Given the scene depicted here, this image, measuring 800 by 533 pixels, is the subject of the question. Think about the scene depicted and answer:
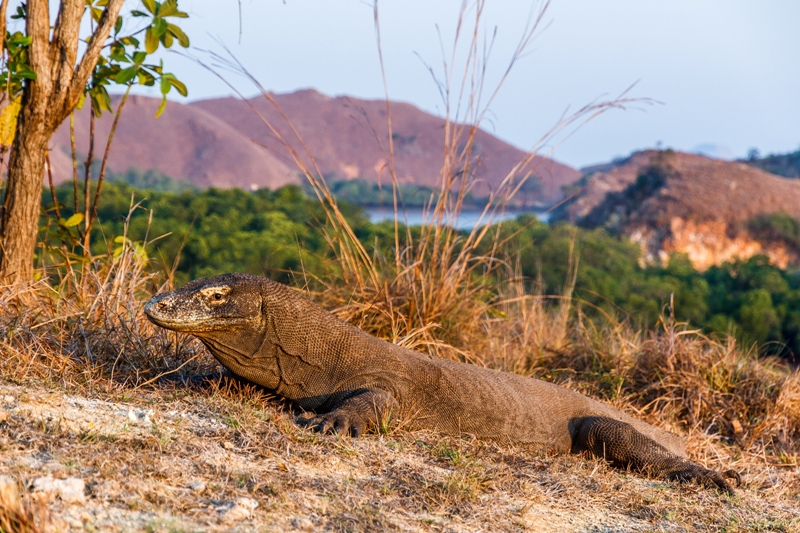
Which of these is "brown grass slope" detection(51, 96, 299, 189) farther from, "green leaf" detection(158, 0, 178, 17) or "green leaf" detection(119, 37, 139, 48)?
"green leaf" detection(158, 0, 178, 17)

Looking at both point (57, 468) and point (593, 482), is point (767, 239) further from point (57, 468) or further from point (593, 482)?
point (57, 468)

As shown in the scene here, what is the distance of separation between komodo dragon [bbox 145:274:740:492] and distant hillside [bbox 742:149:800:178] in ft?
141

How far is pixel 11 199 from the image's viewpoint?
15.2 feet

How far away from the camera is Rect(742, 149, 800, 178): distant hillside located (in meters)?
42.8

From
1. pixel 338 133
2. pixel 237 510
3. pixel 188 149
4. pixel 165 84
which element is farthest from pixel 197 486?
pixel 338 133

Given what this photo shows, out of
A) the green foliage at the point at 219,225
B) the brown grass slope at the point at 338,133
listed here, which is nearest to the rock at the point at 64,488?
the green foliage at the point at 219,225

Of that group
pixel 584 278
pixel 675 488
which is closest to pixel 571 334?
pixel 675 488

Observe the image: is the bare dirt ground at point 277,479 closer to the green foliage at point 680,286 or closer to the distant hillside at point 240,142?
the green foliage at point 680,286

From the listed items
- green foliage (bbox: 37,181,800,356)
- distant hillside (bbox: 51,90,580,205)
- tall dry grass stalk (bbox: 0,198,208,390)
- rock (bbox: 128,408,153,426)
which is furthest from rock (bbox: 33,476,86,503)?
distant hillside (bbox: 51,90,580,205)

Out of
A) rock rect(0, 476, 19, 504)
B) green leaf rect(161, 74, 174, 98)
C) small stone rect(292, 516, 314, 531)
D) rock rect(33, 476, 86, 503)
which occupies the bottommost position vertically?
small stone rect(292, 516, 314, 531)


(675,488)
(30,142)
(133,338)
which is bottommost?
(675,488)

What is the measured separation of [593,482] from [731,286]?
19723mm

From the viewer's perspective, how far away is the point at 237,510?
7.86 feet

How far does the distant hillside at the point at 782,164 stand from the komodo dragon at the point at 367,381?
42844mm
